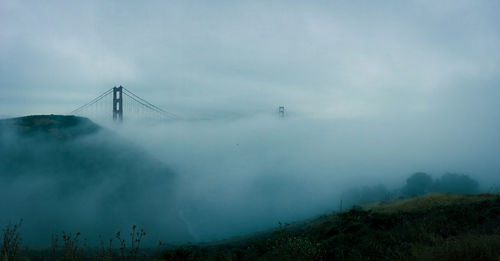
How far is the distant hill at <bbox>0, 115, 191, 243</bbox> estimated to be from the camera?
219ft

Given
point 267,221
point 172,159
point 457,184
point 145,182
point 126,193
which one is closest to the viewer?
point 126,193

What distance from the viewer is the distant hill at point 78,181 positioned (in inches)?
2628

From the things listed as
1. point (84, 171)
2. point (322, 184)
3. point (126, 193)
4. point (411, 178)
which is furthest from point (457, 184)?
point (84, 171)

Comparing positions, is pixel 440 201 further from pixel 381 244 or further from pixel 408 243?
pixel 408 243

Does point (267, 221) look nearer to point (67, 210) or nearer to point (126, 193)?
point (126, 193)

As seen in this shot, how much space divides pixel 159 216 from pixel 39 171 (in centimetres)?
2756

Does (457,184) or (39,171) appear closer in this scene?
(39,171)

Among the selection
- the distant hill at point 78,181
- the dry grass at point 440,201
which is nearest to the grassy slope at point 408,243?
the dry grass at point 440,201

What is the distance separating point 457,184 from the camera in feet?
410

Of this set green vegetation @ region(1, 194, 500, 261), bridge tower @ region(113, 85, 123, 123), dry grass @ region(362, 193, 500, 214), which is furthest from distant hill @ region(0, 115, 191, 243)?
green vegetation @ region(1, 194, 500, 261)

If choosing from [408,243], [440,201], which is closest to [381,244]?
[408,243]

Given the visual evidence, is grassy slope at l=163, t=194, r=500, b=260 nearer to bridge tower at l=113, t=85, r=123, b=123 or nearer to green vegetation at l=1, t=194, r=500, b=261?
green vegetation at l=1, t=194, r=500, b=261

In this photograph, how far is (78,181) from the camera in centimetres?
7825

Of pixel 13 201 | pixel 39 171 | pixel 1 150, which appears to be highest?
pixel 1 150
